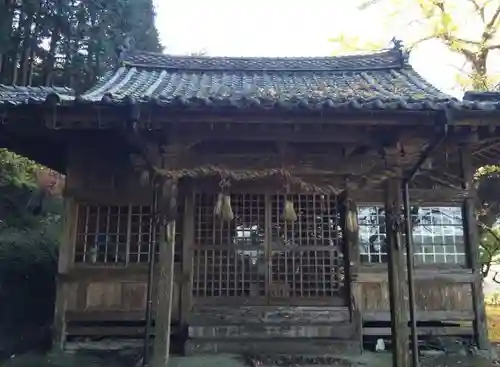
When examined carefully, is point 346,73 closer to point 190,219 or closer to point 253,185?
point 253,185

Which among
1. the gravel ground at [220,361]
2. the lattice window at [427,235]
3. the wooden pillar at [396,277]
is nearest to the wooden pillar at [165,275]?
the gravel ground at [220,361]

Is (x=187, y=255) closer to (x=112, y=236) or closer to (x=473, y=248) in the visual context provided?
(x=112, y=236)

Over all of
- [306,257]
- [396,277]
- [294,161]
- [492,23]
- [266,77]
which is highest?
[492,23]

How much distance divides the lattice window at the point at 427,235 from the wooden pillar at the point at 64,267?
5.13 m

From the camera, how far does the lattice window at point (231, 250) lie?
854 centimetres

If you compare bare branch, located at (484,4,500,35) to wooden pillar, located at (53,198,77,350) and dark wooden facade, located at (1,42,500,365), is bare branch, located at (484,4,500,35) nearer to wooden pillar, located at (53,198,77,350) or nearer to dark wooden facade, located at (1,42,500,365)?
dark wooden facade, located at (1,42,500,365)

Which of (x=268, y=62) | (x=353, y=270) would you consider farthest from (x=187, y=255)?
(x=268, y=62)

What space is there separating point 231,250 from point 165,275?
8.62ft

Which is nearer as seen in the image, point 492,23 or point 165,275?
point 165,275

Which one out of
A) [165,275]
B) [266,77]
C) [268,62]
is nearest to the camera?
[165,275]

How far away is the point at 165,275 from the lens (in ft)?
19.8

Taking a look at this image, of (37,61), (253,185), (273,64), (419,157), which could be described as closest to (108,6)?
(37,61)

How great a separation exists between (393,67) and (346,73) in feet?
3.43

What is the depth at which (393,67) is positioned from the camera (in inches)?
430
